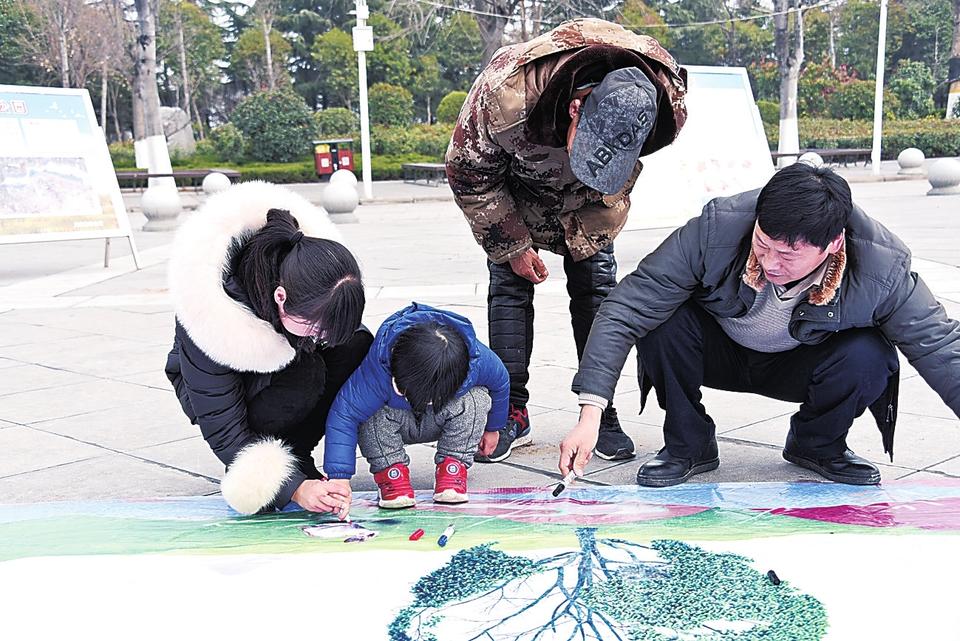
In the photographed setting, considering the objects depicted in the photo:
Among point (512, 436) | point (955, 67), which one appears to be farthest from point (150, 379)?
point (955, 67)

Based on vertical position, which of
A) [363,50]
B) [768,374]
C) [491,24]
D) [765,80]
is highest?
[491,24]

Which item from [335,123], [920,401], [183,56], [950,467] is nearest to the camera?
[950,467]

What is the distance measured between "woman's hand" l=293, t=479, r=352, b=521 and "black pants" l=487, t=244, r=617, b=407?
87 cm

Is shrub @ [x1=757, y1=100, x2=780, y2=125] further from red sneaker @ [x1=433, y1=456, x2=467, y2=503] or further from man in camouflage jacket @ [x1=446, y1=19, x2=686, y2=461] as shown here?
red sneaker @ [x1=433, y1=456, x2=467, y2=503]

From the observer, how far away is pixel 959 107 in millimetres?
22984

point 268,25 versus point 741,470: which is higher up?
point 268,25

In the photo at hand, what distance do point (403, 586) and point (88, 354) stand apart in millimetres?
3183

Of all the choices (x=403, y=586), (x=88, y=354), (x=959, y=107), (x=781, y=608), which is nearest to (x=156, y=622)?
(x=403, y=586)

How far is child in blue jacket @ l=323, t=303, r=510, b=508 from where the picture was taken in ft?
7.18

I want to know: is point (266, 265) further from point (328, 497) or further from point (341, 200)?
point (341, 200)

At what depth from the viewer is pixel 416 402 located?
221cm

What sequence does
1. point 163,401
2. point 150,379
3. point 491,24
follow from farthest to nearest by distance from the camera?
point 491,24 < point 150,379 < point 163,401

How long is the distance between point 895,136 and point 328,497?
2212cm

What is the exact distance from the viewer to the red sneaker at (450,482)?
238 cm
